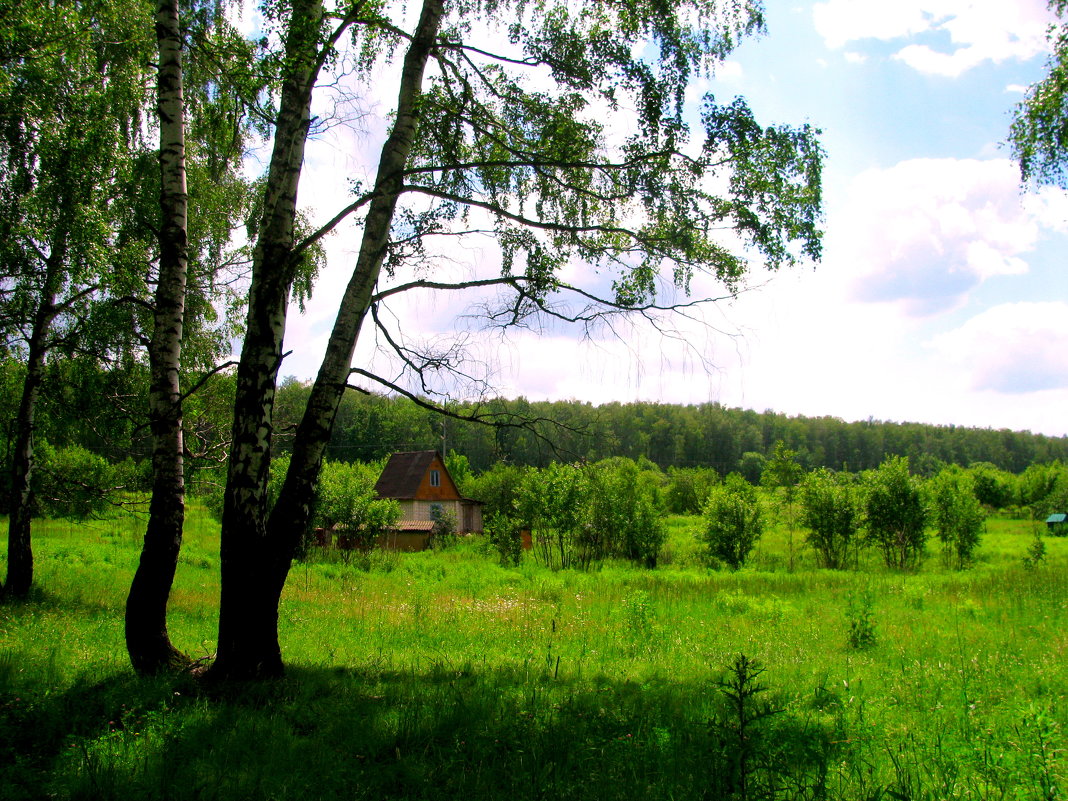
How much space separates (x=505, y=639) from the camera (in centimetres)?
934

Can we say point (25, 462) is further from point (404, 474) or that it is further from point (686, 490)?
point (686, 490)

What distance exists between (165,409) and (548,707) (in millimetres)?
4510

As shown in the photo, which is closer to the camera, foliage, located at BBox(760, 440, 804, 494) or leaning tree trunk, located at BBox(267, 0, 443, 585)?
leaning tree trunk, located at BBox(267, 0, 443, 585)

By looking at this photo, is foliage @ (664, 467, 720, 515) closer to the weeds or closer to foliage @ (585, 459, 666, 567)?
foliage @ (585, 459, 666, 567)

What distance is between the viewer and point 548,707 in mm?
5348

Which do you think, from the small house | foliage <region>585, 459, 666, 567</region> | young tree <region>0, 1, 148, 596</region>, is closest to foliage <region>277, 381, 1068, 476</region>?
the small house

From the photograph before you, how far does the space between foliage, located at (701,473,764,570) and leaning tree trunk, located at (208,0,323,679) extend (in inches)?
1025

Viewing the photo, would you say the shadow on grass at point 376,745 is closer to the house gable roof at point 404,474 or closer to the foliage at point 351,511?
the foliage at point 351,511

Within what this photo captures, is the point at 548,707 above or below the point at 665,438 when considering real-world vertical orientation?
below

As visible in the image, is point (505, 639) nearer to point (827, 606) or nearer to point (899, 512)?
point (827, 606)

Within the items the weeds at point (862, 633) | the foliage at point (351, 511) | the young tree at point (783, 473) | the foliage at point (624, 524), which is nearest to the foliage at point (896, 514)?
the young tree at point (783, 473)

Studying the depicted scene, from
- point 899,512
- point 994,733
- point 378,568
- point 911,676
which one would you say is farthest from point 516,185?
point 899,512

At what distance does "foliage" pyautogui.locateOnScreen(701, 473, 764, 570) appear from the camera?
2864 centimetres

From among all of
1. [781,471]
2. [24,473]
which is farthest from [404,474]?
[24,473]
